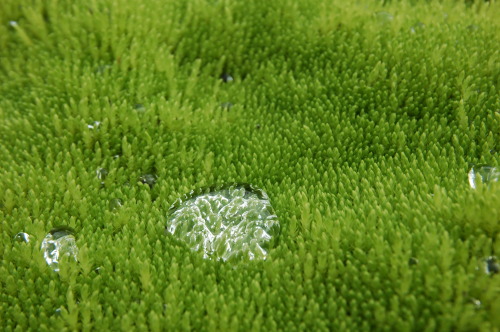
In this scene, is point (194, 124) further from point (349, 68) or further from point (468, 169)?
point (468, 169)

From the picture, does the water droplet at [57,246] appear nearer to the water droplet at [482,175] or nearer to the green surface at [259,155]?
the green surface at [259,155]

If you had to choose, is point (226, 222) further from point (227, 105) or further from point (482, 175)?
point (482, 175)

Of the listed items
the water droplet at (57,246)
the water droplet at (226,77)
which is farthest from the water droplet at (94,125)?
the water droplet at (226,77)

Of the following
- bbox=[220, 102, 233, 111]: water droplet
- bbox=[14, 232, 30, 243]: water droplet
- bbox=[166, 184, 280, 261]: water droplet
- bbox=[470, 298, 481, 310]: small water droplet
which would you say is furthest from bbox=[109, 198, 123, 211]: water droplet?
bbox=[470, 298, 481, 310]: small water droplet

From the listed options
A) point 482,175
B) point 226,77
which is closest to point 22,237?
point 226,77

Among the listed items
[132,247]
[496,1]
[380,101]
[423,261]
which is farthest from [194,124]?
[496,1]

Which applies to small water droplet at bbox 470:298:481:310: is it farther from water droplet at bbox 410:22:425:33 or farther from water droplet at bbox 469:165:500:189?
water droplet at bbox 410:22:425:33
